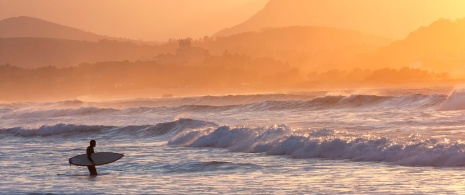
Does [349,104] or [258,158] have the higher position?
[349,104]

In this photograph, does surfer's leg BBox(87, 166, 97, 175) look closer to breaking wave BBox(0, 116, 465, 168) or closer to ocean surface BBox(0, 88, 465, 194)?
ocean surface BBox(0, 88, 465, 194)

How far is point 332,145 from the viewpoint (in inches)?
1184

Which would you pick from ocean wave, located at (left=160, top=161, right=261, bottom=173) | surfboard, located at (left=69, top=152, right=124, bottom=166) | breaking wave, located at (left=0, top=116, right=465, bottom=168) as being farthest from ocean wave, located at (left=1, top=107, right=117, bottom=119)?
surfboard, located at (left=69, top=152, right=124, bottom=166)

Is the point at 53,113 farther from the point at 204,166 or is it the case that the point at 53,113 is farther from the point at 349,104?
the point at 204,166

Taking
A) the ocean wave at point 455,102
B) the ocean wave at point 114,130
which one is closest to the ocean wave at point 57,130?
the ocean wave at point 114,130

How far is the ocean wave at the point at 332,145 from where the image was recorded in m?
26.0

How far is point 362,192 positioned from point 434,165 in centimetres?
548

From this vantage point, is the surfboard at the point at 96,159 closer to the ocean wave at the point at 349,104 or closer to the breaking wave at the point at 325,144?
the breaking wave at the point at 325,144

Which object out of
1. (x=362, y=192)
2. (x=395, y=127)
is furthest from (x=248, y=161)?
(x=395, y=127)

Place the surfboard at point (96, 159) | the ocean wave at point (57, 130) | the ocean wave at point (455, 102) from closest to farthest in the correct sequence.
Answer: the surfboard at point (96, 159), the ocean wave at point (57, 130), the ocean wave at point (455, 102)

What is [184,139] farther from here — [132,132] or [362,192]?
[362,192]

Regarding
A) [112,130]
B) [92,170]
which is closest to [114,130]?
[112,130]

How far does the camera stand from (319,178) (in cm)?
2328

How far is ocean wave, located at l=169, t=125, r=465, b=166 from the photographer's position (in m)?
26.0
